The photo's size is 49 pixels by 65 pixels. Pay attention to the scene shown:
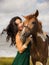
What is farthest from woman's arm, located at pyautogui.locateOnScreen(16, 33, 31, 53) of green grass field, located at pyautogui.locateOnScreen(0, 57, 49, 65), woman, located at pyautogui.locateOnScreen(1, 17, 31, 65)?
green grass field, located at pyautogui.locateOnScreen(0, 57, 49, 65)

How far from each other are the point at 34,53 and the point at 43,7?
387 millimetres

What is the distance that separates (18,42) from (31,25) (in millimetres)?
153

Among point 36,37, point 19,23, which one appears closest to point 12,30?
point 19,23

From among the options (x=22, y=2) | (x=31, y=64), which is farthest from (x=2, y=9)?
(x=31, y=64)

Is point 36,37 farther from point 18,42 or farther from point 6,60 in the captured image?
point 6,60

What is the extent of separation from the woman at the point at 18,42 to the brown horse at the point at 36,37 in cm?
4

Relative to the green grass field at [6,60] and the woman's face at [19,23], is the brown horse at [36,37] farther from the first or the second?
the green grass field at [6,60]

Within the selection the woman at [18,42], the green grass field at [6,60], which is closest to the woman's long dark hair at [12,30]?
the woman at [18,42]

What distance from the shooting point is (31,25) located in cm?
200

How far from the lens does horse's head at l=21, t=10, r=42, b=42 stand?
199 centimetres

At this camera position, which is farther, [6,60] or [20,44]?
[6,60]

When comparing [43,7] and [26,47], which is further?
[43,7]

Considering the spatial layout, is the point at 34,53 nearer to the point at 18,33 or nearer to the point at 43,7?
the point at 18,33

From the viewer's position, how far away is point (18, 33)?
203 cm
